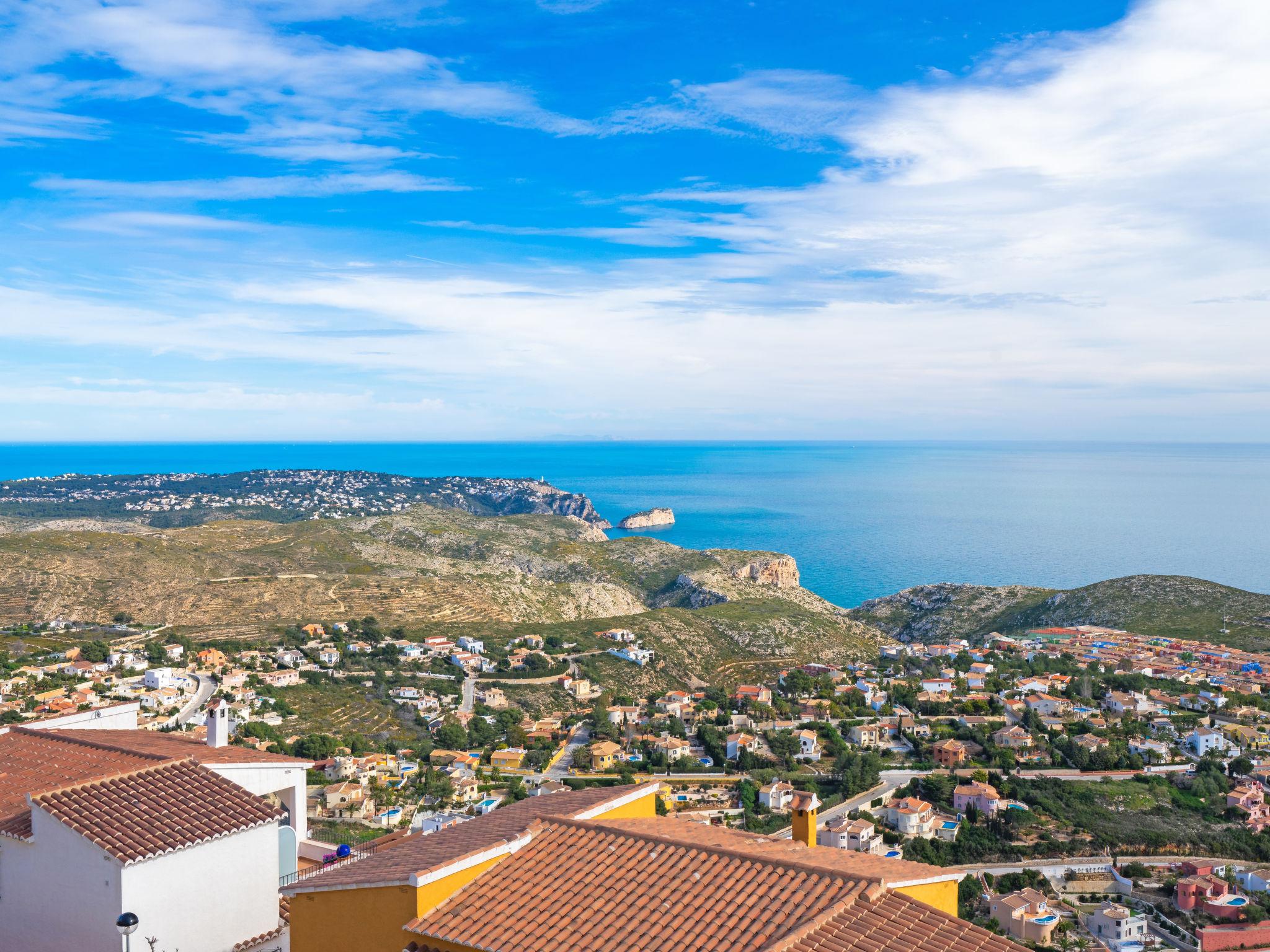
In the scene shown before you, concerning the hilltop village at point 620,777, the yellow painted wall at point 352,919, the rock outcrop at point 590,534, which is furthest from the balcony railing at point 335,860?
the rock outcrop at point 590,534

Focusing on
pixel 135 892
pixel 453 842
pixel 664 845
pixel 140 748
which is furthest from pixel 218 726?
pixel 664 845

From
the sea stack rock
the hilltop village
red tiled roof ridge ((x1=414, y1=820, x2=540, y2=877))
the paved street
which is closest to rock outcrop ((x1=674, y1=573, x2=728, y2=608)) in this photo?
A: the hilltop village

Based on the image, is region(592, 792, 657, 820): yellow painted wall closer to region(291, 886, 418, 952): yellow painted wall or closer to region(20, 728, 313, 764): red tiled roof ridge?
region(291, 886, 418, 952): yellow painted wall

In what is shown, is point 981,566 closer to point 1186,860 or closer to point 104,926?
point 1186,860

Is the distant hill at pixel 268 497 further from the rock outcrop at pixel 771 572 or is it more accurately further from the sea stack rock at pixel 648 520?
the rock outcrop at pixel 771 572

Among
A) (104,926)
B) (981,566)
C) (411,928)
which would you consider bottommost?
(981,566)

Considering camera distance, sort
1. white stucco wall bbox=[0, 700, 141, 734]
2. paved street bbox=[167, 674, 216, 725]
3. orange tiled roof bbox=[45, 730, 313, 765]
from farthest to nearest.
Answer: paved street bbox=[167, 674, 216, 725]
white stucco wall bbox=[0, 700, 141, 734]
orange tiled roof bbox=[45, 730, 313, 765]

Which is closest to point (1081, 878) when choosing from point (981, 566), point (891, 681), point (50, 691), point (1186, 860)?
point (1186, 860)
